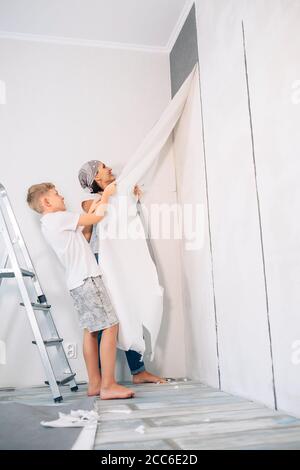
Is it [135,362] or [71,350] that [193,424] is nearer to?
[135,362]

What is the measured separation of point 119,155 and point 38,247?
0.86m

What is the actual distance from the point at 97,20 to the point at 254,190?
1.84 m

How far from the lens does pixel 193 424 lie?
1.50 metres

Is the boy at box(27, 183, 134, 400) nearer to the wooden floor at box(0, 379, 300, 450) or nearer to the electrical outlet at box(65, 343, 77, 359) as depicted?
the wooden floor at box(0, 379, 300, 450)

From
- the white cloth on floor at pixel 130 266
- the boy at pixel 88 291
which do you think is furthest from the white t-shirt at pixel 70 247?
the white cloth on floor at pixel 130 266

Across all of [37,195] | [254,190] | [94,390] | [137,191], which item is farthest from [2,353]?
[254,190]

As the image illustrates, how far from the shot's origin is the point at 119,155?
301cm

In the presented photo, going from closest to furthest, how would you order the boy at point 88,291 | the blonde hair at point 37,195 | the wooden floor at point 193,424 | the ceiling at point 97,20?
the wooden floor at point 193,424 → the boy at point 88,291 → the blonde hair at point 37,195 → the ceiling at point 97,20

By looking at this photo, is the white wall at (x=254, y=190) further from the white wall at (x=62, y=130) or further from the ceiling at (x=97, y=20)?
the white wall at (x=62, y=130)

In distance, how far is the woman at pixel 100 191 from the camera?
102 inches

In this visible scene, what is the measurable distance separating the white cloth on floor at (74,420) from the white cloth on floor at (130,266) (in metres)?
0.65

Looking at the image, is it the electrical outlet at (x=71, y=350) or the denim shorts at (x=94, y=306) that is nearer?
the denim shorts at (x=94, y=306)

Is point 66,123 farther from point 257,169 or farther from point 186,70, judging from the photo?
point 257,169

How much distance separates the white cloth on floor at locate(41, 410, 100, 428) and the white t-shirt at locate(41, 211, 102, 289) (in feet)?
2.41
